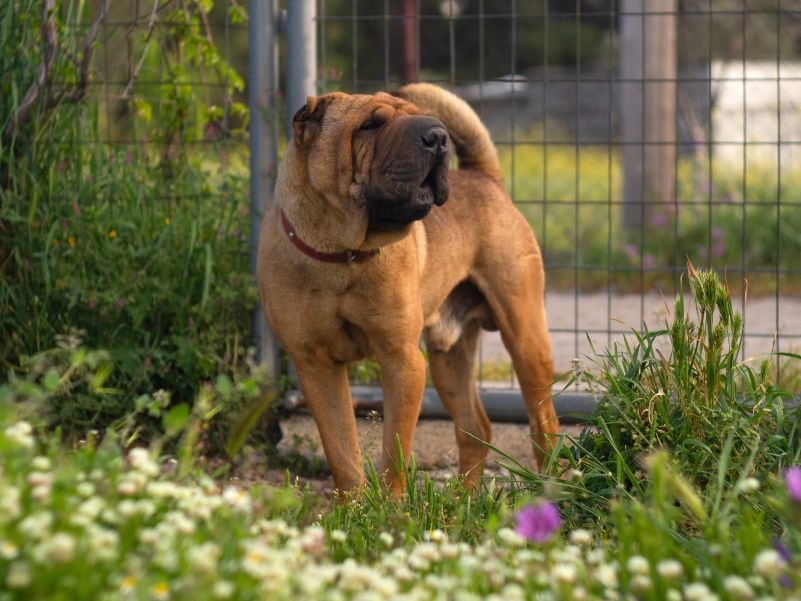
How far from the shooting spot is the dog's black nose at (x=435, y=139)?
3826mm

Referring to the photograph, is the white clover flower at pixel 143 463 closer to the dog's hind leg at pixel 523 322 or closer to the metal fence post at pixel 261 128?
the dog's hind leg at pixel 523 322

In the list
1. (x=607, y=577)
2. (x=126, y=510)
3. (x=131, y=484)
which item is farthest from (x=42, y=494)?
(x=607, y=577)

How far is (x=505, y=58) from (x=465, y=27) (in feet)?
3.31

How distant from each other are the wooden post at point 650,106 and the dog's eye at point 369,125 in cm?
506

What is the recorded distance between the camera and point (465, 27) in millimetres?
25750

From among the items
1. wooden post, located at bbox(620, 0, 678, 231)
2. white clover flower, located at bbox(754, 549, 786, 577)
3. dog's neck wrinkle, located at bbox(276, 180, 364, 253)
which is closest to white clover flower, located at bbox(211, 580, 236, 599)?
white clover flower, located at bbox(754, 549, 786, 577)

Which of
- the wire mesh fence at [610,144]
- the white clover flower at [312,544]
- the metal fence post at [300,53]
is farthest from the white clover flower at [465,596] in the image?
the metal fence post at [300,53]

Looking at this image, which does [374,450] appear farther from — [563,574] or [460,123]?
[563,574]

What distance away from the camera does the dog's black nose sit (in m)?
3.83

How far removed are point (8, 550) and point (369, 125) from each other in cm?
237

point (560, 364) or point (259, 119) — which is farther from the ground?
point (259, 119)

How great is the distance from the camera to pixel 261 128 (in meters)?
5.34

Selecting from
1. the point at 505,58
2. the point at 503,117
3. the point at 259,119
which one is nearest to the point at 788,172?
the point at 259,119

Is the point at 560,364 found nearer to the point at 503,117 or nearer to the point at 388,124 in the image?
the point at 388,124
